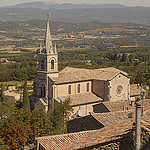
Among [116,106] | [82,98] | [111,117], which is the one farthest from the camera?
[82,98]

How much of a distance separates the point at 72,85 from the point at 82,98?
5.91 ft

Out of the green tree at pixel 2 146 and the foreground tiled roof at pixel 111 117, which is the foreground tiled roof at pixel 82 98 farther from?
the foreground tiled roof at pixel 111 117

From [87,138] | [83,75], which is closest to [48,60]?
[83,75]

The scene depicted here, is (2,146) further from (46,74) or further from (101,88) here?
(101,88)

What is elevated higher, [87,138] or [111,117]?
[87,138]

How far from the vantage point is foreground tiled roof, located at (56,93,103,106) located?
114 feet

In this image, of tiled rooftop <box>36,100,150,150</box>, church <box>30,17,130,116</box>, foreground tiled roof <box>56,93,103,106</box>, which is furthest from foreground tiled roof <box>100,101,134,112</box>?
church <box>30,17,130,116</box>

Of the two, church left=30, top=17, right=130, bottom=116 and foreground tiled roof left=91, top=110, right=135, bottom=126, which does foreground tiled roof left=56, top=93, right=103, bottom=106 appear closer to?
church left=30, top=17, right=130, bottom=116

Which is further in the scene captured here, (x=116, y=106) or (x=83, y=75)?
(x=83, y=75)

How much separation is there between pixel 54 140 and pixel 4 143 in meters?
9.99

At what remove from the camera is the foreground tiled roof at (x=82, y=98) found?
3472 centimetres

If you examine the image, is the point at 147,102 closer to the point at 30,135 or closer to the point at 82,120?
the point at 82,120

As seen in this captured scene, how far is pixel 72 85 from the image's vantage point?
3625 centimetres

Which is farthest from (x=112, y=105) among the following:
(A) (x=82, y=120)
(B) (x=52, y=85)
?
(B) (x=52, y=85)
